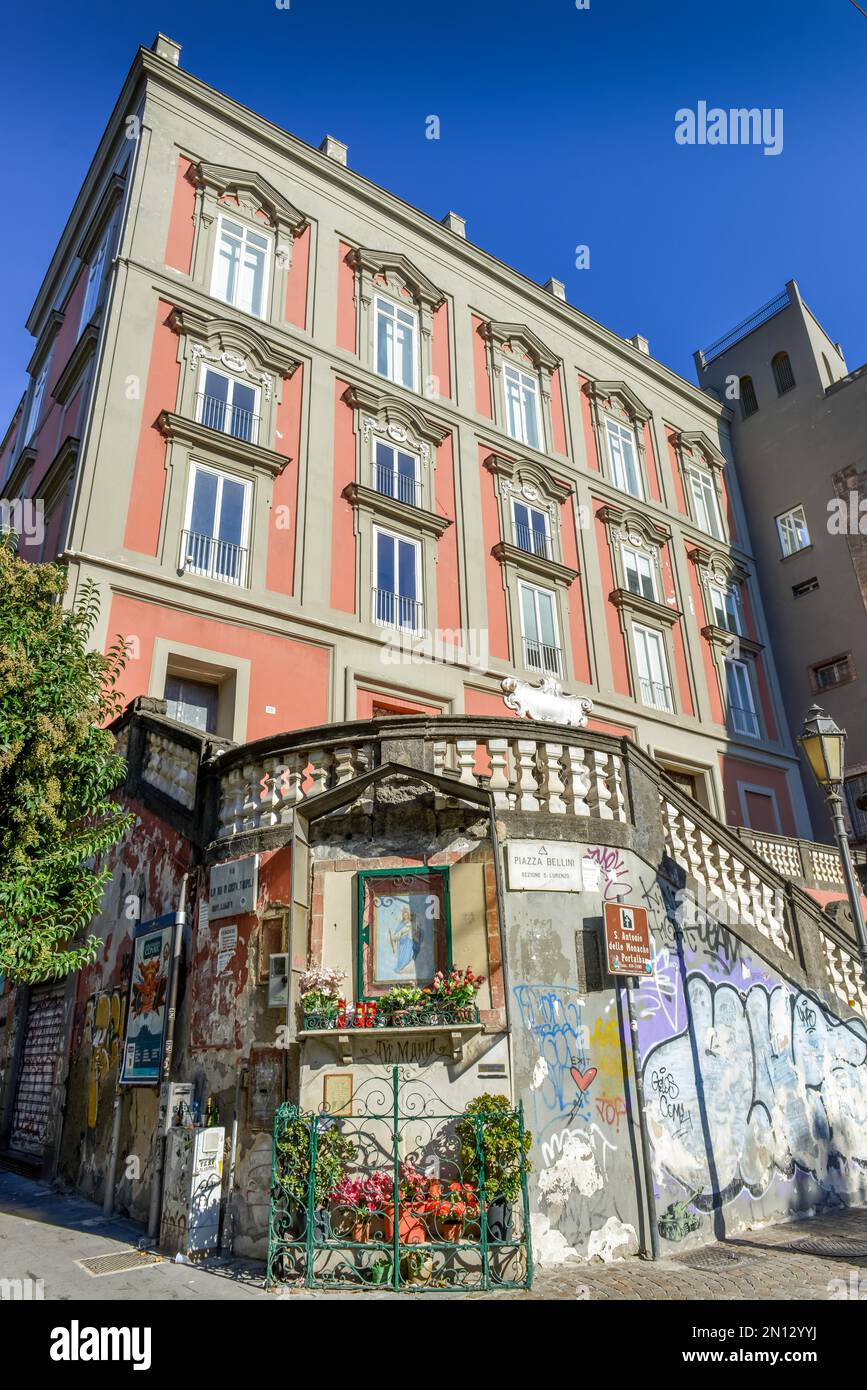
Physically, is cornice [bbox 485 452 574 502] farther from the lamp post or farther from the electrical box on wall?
the electrical box on wall

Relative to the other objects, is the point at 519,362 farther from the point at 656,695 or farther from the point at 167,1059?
the point at 167,1059

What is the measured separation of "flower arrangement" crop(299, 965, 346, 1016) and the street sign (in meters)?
2.58

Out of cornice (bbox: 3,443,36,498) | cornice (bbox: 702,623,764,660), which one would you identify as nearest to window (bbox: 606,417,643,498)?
cornice (bbox: 702,623,764,660)

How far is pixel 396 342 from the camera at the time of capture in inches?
835

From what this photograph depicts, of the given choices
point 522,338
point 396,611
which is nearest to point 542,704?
point 396,611

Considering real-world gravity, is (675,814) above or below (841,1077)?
above

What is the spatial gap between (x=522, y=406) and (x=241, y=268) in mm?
8309

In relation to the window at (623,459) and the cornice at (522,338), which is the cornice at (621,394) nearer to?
the window at (623,459)

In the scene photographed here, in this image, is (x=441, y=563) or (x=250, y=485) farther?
(x=441, y=563)

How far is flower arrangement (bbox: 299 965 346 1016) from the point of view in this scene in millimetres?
7469
